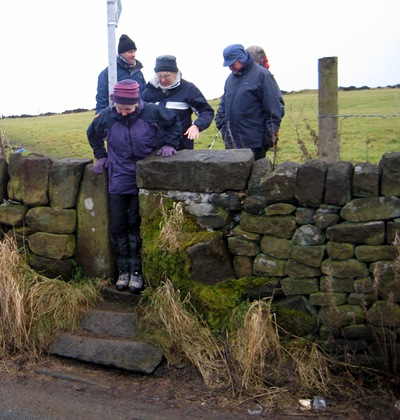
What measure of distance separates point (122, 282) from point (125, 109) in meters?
1.69

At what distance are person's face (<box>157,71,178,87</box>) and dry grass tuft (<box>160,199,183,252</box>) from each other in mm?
1437

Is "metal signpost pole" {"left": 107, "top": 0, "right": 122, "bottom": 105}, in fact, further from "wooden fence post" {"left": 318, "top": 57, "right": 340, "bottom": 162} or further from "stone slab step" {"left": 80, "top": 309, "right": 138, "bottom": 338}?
A: "stone slab step" {"left": 80, "top": 309, "right": 138, "bottom": 338}

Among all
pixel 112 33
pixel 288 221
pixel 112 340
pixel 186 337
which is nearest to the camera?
pixel 288 221

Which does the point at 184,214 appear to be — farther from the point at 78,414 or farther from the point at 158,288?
the point at 78,414

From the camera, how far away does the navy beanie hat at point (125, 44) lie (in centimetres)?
682

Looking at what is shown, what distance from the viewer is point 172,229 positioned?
5.37m

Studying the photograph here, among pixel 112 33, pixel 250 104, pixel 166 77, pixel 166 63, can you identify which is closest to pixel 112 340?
pixel 166 77

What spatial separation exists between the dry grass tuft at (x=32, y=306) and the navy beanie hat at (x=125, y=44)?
2.66 metres

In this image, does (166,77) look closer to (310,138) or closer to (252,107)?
(252,107)

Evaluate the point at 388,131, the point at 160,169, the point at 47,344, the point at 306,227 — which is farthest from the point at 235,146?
the point at 388,131

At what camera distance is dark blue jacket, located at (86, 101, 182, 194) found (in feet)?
18.3

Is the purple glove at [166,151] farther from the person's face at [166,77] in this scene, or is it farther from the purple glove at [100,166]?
the person's face at [166,77]

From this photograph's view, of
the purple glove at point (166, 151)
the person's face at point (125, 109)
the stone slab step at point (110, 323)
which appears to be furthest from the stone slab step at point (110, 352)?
Answer: the person's face at point (125, 109)

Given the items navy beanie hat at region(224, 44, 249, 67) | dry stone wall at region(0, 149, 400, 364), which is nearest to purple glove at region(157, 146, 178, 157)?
dry stone wall at region(0, 149, 400, 364)
